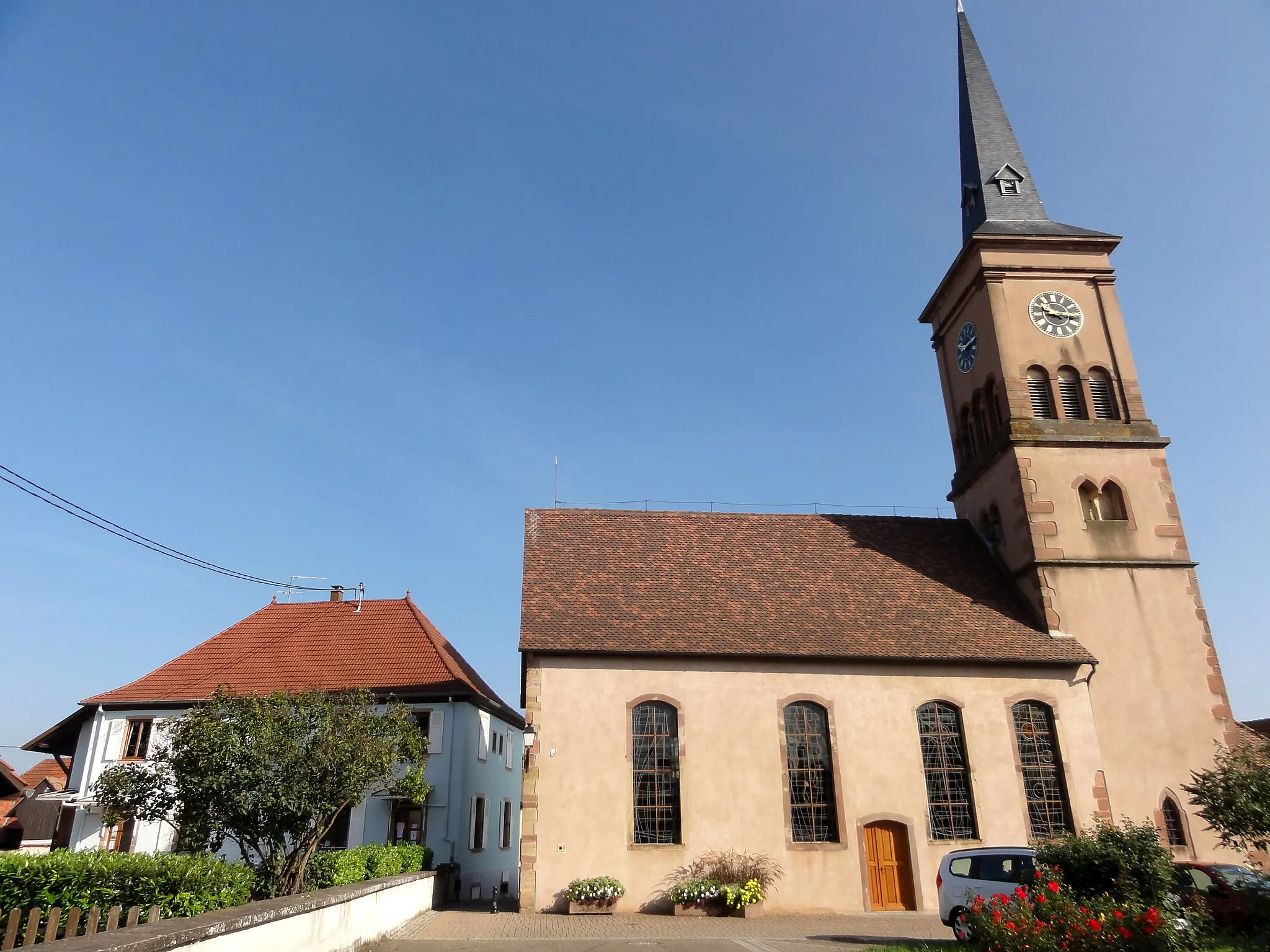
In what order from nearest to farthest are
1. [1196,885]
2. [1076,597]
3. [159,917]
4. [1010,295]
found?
[159,917] → [1196,885] → [1076,597] → [1010,295]

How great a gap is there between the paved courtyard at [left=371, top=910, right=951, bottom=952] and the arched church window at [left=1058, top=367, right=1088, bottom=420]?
615 inches

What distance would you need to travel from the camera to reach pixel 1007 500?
2553 centimetres

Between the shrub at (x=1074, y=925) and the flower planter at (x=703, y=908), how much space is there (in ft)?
27.4

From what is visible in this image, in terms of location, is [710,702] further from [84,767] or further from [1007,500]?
[84,767]

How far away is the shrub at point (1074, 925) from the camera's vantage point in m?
9.35

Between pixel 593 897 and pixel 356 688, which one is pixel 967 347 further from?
pixel 356 688

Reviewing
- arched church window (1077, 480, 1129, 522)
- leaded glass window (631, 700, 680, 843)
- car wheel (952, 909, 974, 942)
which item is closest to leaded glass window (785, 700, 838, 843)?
leaded glass window (631, 700, 680, 843)

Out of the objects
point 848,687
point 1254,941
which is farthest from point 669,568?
point 1254,941

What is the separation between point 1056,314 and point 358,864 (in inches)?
1002

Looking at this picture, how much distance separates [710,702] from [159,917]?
14.4m

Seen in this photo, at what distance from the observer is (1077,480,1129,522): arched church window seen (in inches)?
965

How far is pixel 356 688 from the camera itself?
23594mm

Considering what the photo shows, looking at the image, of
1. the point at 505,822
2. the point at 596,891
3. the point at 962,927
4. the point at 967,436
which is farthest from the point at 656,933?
the point at 967,436

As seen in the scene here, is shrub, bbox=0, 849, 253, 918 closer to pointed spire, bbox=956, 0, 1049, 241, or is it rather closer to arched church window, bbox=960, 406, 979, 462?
arched church window, bbox=960, 406, 979, 462
